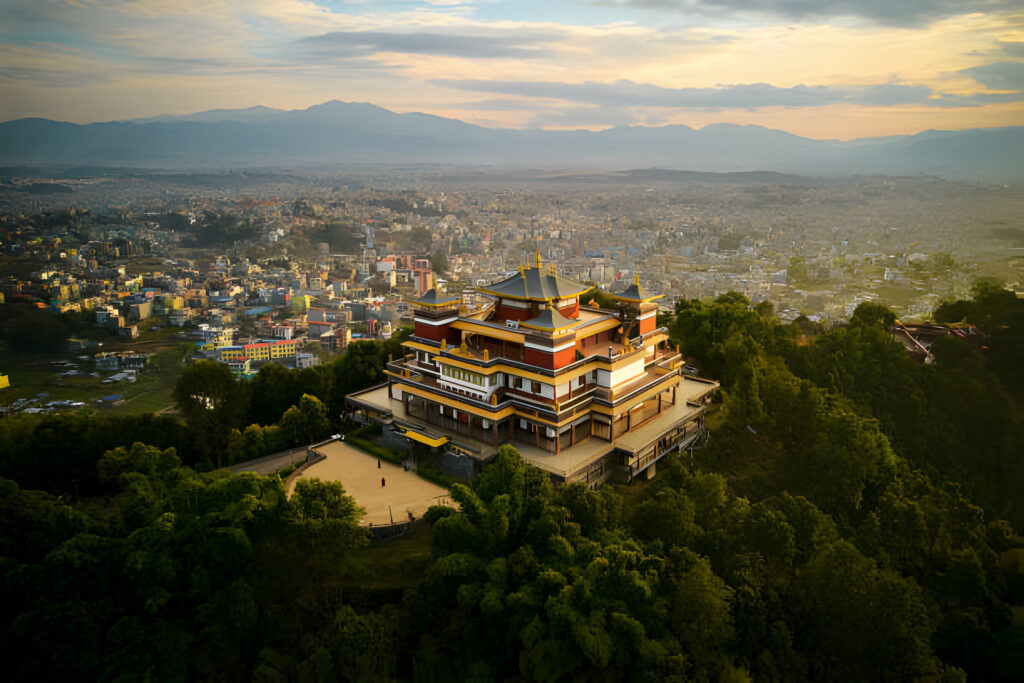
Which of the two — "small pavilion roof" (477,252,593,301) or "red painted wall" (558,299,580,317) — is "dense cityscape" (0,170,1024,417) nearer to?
"small pavilion roof" (477,252,593,301)

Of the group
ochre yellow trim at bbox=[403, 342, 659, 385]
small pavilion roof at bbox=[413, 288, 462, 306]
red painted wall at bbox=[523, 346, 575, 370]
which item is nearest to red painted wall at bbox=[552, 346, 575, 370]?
red painted wall at bbox=[523, 346, 575, 370]

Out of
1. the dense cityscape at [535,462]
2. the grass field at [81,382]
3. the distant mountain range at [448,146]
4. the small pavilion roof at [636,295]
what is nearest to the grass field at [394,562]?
the dense cityscape at [535,462]

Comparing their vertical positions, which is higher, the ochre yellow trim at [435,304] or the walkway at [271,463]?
the ochre yellow trim at [435,304]

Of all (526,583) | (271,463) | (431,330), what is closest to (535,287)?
(431,330)

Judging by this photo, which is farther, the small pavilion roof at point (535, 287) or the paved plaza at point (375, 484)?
the small pavilion roof at point (535, 287)

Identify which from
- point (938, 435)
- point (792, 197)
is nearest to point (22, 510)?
point (938, 435)

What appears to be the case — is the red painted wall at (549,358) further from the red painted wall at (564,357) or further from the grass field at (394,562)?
the grass field at (394,562)
